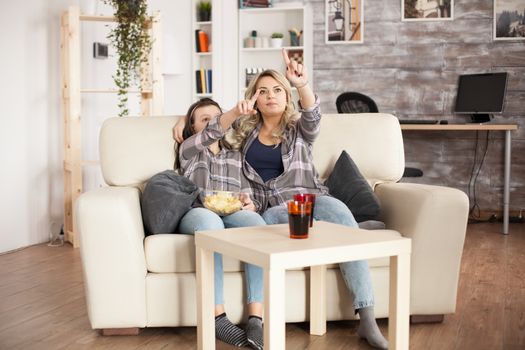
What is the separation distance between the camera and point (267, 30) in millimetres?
6590

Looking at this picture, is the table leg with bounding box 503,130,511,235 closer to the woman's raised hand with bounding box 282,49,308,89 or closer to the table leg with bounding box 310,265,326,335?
the woman's raised hand with bounding box 282,49,308,89

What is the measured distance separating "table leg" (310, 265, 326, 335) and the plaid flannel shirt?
1.41ft

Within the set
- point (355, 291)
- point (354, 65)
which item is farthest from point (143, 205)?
point (354, 65)

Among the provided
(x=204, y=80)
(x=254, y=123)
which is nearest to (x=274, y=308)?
(x=254, y=123)

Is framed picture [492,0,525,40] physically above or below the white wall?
above

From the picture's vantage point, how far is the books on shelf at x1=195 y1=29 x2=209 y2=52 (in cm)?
664

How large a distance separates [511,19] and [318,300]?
13.6ft

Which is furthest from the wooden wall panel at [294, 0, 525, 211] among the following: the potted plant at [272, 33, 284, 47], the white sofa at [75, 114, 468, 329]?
the white sofa at [75, 114, 468, 329]

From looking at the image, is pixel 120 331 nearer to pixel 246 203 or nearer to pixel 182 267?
pixel 182 267

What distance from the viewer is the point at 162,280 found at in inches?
105

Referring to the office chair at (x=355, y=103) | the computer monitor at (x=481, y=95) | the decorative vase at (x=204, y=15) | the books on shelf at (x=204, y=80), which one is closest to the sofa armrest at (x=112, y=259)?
the office chair at (x=355, y=103)

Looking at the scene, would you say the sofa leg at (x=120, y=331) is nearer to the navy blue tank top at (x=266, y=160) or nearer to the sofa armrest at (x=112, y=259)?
the sofa armrest at (x=112, y=259)

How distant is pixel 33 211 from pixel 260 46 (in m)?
2.64

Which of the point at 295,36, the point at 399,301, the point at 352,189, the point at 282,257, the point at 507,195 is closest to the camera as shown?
the point at 282,257
